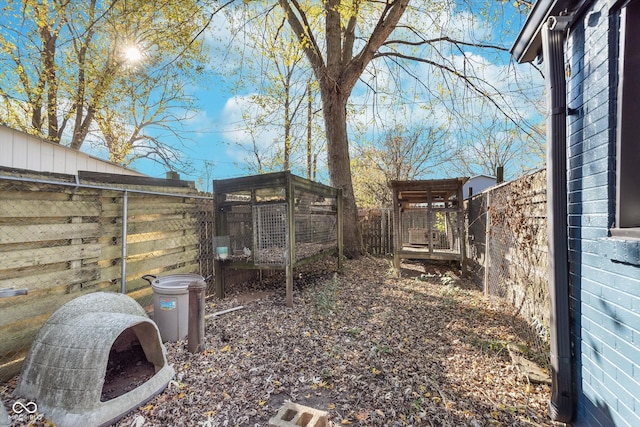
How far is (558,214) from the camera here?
2221mm

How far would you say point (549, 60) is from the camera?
2.31 m

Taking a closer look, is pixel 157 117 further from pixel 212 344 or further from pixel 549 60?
pixel 549 60

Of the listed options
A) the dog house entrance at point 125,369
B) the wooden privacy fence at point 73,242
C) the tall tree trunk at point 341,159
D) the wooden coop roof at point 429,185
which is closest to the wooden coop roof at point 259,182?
the wooden privacy fence at point 73,242

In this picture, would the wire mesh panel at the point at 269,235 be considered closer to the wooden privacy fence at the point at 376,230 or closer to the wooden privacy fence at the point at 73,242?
the wooden privacy fence at the point at 73,242

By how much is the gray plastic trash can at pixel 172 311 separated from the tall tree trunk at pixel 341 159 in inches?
224

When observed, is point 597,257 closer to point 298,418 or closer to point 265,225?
point 298,418

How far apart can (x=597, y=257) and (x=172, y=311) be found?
387 cm

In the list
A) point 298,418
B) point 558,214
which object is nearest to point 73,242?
point 298,418

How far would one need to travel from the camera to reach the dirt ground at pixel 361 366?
2.20 metres

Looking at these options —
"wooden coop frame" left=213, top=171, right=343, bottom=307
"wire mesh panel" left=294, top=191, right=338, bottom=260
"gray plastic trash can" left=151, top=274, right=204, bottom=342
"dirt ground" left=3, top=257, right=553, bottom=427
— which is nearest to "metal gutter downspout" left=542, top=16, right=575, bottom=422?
"dirt ground" left=3, top=257, right=553, bottom=427

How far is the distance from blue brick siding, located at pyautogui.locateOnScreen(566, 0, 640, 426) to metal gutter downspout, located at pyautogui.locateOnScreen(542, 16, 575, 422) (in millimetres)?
45

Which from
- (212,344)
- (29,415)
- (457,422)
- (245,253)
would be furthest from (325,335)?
(29,415)

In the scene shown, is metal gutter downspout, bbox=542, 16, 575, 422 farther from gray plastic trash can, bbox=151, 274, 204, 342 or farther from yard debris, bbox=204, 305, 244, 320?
yard debris, bbox=204, 305, 244, 320

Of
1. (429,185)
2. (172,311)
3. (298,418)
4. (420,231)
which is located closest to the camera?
(298,418)
